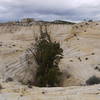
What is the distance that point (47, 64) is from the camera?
14688mm

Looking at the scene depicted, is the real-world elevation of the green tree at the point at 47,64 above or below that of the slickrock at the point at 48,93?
below

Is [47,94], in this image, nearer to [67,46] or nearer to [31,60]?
[31,60]

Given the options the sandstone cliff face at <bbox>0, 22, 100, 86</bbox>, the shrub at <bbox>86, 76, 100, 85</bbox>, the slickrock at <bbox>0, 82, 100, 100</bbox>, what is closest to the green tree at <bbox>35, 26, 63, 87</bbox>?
the sandstone cliff face at <bbox>0, 22, 100, 86</bbox>

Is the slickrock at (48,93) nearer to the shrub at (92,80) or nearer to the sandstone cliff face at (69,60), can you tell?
the shrub at (92,80)

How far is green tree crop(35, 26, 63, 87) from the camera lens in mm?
14025

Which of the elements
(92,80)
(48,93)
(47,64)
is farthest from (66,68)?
(48,93)

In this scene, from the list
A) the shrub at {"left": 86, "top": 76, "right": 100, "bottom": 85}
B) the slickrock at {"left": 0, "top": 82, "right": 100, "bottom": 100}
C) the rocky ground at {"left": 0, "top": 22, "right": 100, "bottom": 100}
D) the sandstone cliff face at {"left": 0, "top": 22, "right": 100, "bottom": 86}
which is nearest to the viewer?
the slickrock at {"left": 0, "top": 82, "right": 100, "bottom": 100}

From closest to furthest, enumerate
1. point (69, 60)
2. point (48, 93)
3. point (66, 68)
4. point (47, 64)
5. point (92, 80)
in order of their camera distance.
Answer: point (48, 93) → point (92, 80) → point (47, 64) → point (66, 68) → point (69, 60)

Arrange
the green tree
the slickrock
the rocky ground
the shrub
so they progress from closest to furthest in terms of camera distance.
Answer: the slickrock → the rocky ground → the shrub → the green tree

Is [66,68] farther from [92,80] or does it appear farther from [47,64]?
[92,80]

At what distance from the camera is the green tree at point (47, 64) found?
14025 mm

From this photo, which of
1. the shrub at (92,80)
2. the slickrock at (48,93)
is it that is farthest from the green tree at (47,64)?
the slickrock at (48,93)

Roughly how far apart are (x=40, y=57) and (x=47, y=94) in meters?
6.99

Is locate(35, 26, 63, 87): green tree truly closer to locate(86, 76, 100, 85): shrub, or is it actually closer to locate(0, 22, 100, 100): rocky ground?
locate(0, 22, 100, 100): rocky ground
